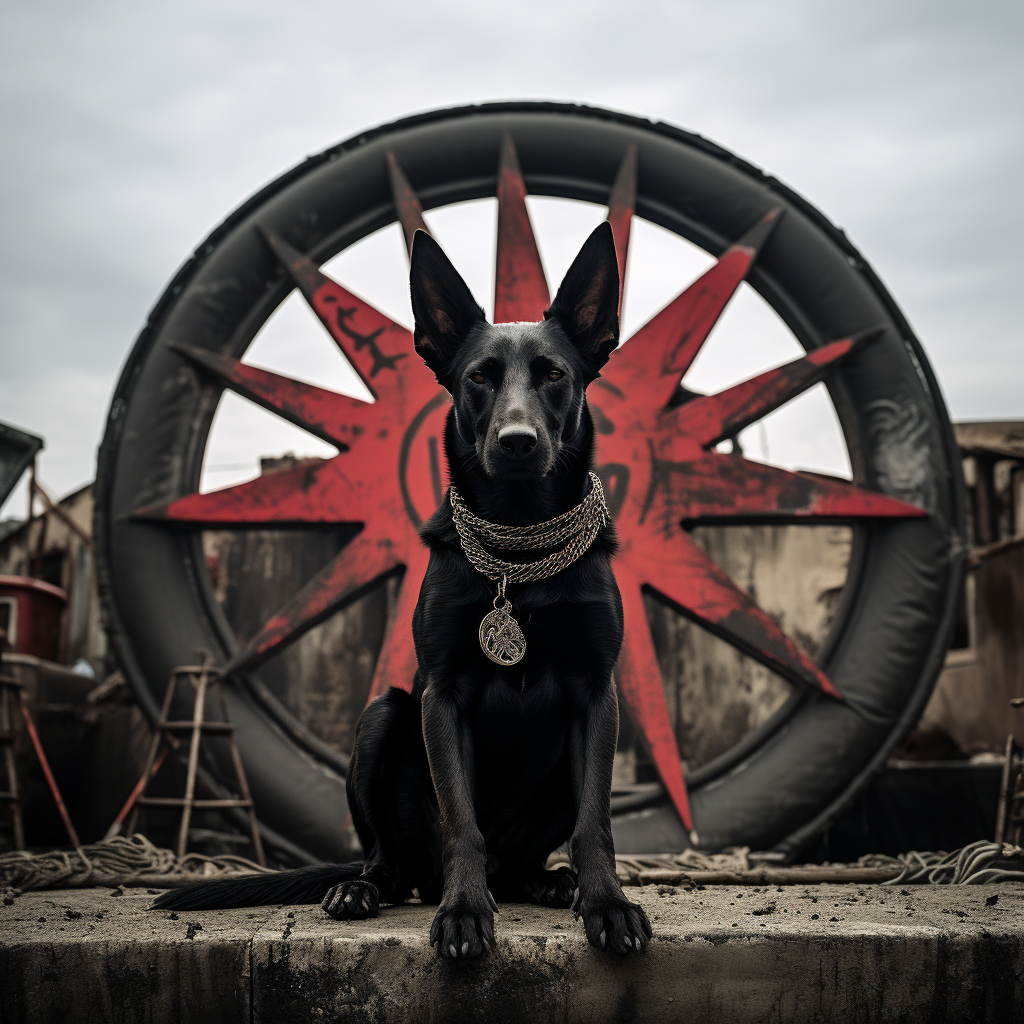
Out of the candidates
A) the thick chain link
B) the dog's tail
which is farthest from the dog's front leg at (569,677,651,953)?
the dog's tail

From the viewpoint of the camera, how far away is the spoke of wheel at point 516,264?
473 centimetres

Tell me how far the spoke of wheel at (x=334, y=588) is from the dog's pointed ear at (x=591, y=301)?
2472 millimetres

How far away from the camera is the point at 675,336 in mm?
4754

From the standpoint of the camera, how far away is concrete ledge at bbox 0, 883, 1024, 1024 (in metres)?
1.87

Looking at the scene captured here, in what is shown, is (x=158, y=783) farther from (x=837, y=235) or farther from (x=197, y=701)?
(x=837, y=235)

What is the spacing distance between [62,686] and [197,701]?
128 inches

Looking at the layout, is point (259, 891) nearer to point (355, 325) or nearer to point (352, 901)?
point (352, 901)

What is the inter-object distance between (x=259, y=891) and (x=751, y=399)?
3.32 meters

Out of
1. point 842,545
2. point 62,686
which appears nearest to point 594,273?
point 842,545

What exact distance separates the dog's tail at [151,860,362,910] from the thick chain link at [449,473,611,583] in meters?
0.93

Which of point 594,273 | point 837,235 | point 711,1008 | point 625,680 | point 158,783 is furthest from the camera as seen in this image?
point 158,783

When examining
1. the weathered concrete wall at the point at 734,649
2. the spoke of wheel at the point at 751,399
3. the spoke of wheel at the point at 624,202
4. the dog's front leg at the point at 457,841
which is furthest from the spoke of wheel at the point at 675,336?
→ the dog's front leg at the point at 457,841

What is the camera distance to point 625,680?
441cm

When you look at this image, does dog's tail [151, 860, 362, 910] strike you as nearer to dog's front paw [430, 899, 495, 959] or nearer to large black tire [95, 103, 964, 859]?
dog's front paw [430, 899, 495, 959]
